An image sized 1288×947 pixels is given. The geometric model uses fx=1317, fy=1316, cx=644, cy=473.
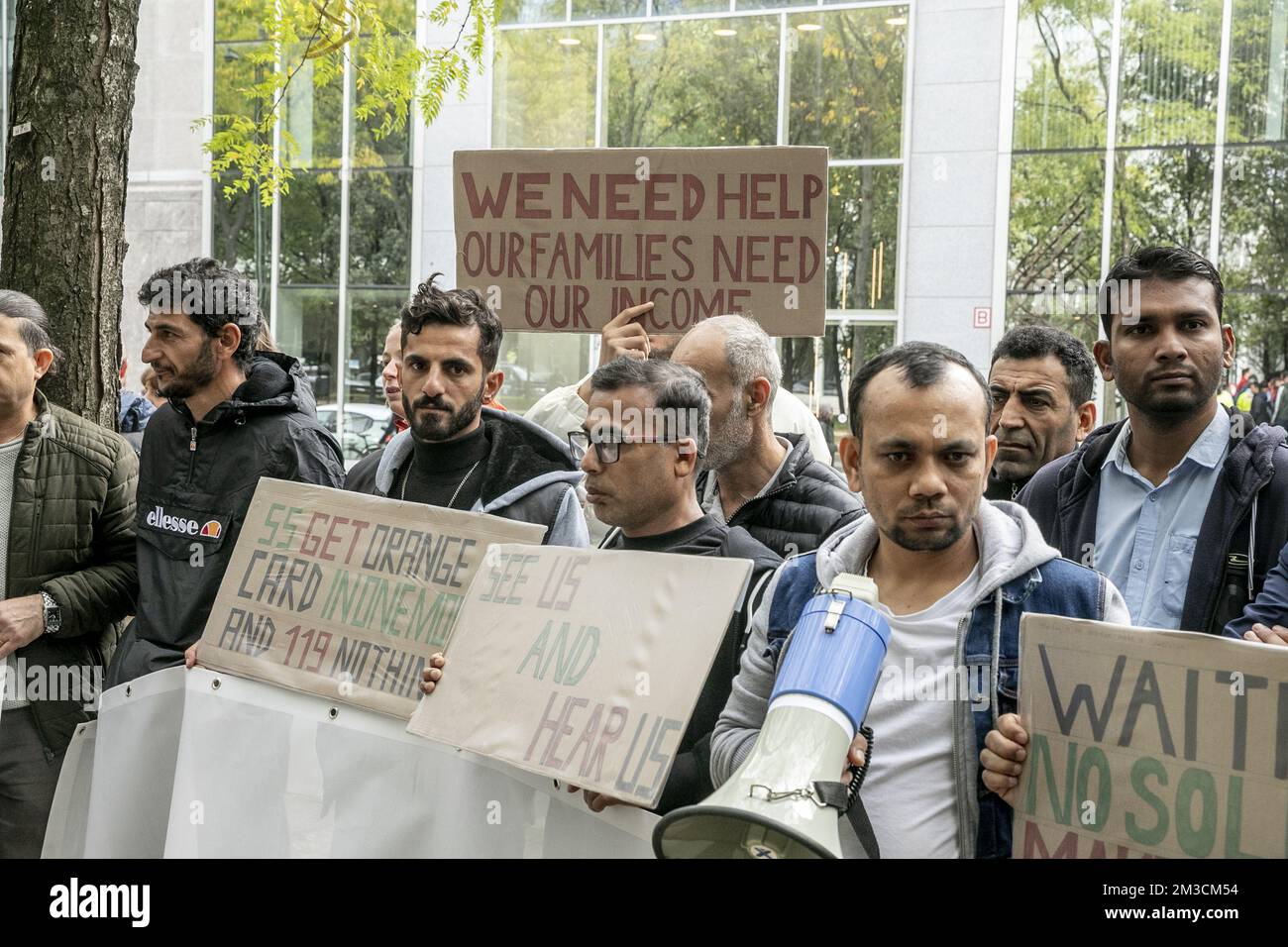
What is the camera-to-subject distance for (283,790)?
3.33 m

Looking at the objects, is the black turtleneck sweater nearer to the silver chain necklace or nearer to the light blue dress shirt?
the silver chain necklace

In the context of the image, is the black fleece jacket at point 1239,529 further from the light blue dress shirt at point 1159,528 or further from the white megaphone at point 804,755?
the white megaphone at point 804,755

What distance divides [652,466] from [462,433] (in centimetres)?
87

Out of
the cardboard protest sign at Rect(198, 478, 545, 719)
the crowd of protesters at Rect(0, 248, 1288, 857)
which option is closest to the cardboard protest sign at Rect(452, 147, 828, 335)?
the crowd of protesters at Rect(0, 248, 1288, 857)

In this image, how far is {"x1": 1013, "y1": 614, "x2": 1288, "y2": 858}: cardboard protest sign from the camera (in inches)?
83.0

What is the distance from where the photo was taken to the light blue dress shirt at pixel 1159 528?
2.94 meters

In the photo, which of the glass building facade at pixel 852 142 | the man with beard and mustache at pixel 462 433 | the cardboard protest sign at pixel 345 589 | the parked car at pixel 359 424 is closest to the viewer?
the cardboard protest sign at pixel 345 589

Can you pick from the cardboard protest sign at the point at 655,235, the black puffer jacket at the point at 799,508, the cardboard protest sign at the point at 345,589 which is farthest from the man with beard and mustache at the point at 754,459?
the cardboard protest sign at the point at 345,589

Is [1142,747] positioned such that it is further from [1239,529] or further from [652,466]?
[652,466]

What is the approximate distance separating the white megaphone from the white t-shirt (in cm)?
19

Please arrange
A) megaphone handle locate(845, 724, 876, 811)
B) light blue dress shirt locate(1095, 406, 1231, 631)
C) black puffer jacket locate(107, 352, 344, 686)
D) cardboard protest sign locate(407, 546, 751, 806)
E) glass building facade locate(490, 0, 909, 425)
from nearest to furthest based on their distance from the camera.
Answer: megaphone handle locate(845, 724, 876, 811) < cardboard protest sign locate(407, 546, 751, 806) < light blue dress shirt locate(1095, 406, 1231, 631) < black puffer jacket locate(107, 352, 344, 686) < glass building facade locate(490, 0, 909, 425)

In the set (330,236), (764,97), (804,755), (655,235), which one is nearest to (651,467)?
(804,755)

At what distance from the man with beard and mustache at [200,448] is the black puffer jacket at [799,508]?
133cm
